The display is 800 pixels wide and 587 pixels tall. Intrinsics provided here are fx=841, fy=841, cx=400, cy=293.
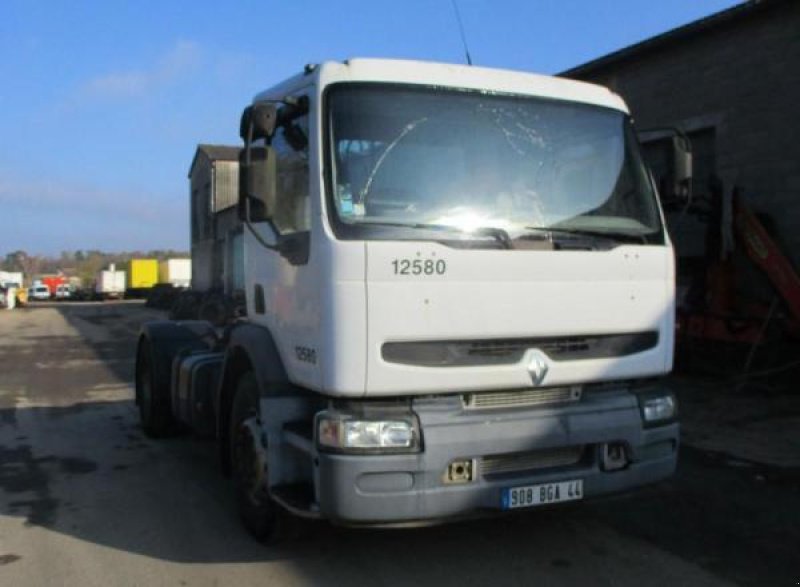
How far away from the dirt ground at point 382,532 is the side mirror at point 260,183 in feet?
6.58

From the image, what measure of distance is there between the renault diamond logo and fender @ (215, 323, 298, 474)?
52.7 inches

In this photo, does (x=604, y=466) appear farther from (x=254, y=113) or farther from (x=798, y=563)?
(x=254, y=113)

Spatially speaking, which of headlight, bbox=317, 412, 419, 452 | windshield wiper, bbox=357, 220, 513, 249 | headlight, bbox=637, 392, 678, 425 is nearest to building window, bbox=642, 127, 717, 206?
headlight, bbox=637, 392, 678, 425

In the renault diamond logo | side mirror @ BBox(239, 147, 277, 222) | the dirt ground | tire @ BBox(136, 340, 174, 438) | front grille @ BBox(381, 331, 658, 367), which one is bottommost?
the dirt ground

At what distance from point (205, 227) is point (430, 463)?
71.6 ft

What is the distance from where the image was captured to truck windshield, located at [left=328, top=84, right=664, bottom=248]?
4445 mm

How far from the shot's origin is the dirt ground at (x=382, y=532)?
4.59 m

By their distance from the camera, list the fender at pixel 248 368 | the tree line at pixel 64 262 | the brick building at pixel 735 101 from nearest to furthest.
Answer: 1. the fender at pixel 248 368
2. the brick building at pixel 735 101
3. the tree line at pixel 64 262

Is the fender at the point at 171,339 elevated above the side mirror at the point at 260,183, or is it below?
below

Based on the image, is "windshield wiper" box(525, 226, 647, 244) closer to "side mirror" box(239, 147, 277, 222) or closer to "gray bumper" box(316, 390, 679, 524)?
"gray bumper" box(316, 390, 679, 524)

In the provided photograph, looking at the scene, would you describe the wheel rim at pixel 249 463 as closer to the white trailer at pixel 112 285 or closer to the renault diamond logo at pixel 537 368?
the renault diamond logo at pixel 537 368

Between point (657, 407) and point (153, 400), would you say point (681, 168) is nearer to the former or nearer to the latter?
point (657, 407)

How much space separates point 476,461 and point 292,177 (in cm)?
189

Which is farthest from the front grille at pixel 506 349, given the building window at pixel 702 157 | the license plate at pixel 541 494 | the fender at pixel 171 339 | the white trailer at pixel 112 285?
the white trailer at pixel 112 285
